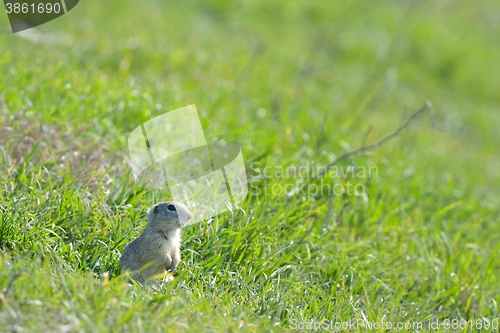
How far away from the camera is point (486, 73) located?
11.3 metres

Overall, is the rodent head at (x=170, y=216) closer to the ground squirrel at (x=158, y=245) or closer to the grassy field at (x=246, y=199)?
the ground squirrel at (x=158, y=245)

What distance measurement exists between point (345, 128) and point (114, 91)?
9.73 feet

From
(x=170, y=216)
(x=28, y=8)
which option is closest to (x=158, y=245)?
(x=170, y=216)

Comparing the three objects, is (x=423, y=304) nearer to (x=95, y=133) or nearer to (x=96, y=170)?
(x=96, y=170)

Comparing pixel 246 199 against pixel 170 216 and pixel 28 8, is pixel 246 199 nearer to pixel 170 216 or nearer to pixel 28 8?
pixel 170 216

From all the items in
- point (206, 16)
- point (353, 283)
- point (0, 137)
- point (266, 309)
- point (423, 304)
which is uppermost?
point (206, 16)

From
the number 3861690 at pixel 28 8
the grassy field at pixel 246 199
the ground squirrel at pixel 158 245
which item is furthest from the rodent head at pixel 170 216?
the number 3861690 at pixel 28 8

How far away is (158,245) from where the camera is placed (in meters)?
2.93

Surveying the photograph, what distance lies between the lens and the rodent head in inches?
116

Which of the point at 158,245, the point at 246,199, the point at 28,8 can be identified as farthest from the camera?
the point at 28,8

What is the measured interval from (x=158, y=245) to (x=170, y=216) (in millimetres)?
185

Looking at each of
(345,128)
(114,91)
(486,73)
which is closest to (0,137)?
(114,91)

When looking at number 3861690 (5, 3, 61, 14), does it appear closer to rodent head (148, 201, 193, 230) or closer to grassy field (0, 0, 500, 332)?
grassy field (0, 0, 500, 332)

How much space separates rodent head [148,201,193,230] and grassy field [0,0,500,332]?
33 cm
